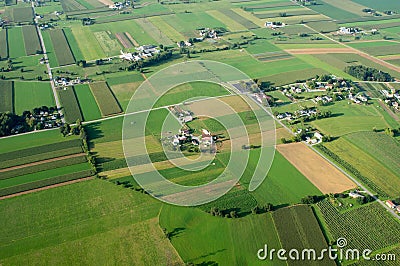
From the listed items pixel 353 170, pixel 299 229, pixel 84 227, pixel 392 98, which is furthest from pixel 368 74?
pixel 84 227

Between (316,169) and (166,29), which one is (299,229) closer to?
(316,169)

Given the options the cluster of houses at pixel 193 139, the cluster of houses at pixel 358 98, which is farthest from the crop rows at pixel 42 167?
the cluster of houses at pixel 358 98

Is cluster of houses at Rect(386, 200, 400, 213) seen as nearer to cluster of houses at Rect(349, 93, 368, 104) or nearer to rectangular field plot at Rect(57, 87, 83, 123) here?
cluster of houses at Rect(349, 93, 368, 104)

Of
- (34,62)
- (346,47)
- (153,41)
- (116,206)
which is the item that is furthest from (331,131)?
(34,62)

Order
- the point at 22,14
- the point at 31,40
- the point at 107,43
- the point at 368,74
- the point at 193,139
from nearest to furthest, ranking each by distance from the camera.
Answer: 1. the point at 193,139
2. the point at 368,74
3. the point at 107,43
4. the point at 31,40
5. the point at 22,14

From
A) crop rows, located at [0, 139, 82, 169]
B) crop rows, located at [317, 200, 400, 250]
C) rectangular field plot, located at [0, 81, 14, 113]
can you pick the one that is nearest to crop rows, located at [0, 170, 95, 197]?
crop rows, located at [0, 139, 82, 169]

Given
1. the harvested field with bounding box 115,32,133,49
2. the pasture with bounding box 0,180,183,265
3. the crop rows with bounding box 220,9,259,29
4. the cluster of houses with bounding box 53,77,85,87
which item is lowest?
the pasture with bounding box 0,180,183,265
